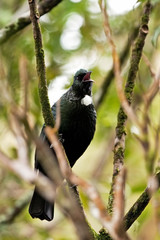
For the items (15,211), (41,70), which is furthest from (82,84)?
(15,211)

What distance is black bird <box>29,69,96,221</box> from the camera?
441 centimetres

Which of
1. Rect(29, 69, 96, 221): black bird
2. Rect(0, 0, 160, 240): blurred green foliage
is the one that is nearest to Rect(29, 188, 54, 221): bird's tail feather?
Rect(29, 69, 96, 221): black bird

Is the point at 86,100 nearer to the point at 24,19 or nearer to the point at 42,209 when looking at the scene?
the point at 24,19

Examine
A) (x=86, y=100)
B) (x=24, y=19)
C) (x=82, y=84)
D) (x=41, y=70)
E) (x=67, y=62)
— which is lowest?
(x=41, y=70)

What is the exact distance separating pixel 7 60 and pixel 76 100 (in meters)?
1.87

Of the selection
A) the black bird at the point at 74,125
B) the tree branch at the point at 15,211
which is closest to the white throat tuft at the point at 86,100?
the black bird at the point at 74,125

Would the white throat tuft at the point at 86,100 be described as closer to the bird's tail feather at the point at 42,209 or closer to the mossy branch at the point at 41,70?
the bird's tail feather at the point at 42,209

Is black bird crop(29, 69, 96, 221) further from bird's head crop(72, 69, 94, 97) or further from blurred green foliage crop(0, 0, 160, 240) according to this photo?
blurred green foliage crop(0, 0, 160, 240)

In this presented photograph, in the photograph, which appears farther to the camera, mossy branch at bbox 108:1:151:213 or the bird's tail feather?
the bird's tail feather

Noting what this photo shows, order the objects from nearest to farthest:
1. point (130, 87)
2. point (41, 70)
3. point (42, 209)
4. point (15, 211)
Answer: point (41, 70), point (130, 87), point (42, 209), point (15, 211)

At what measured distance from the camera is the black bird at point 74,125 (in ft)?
14.5

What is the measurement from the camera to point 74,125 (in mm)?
4406

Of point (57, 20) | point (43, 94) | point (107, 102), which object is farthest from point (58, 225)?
point (43, 94)

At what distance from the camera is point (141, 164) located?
21.2ft
